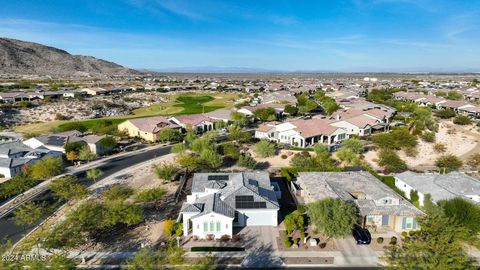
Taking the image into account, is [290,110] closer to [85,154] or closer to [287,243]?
[85,154]

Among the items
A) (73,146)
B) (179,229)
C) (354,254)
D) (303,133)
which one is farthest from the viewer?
(303,133)

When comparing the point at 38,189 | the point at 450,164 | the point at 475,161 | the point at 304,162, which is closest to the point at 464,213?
the point at 304,162

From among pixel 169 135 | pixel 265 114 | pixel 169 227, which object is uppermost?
pixel 265 114

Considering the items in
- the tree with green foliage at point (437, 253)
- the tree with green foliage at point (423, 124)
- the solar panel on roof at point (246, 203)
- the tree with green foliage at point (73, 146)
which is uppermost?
the tree with green foliage at point (423, 124)

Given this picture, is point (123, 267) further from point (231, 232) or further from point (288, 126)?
point (288, 126)

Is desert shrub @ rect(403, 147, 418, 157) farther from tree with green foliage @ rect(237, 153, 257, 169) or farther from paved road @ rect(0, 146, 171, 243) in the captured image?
paved road @ rect(0, 146, 171, 243)

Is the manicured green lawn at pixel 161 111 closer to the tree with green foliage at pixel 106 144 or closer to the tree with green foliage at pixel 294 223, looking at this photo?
the tree with green foliage at pixel 106 144

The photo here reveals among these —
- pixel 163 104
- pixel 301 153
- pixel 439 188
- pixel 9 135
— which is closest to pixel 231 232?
pixel 439 188

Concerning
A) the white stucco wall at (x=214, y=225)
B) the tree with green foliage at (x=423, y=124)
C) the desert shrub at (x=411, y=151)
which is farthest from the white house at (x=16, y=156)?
the tree with green foliage at (x=423, y=124)
